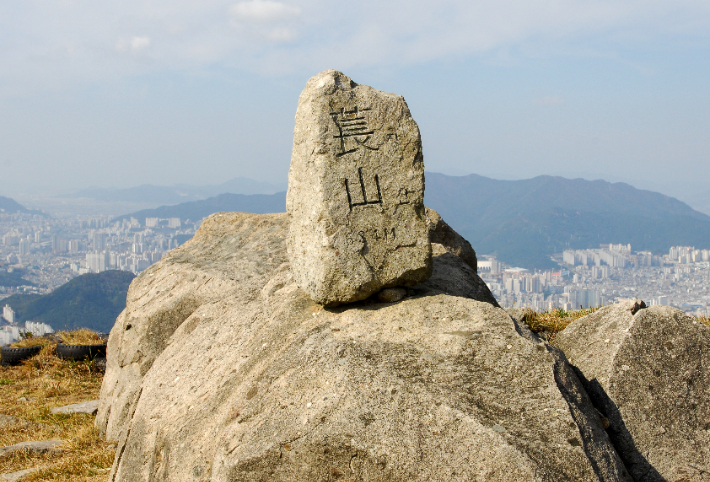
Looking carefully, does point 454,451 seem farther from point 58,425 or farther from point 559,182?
point 559,182

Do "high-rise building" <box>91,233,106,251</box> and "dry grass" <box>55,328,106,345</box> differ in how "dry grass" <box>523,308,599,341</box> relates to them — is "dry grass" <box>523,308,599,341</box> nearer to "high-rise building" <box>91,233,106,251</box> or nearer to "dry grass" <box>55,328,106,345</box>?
"dry grass" <box>55,328,106,345</box>

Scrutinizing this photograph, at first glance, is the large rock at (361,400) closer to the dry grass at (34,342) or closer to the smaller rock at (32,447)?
the smaller rock at (32,447)

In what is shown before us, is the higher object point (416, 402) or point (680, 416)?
point (416, 402)

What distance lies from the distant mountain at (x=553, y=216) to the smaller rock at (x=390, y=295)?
103 meters

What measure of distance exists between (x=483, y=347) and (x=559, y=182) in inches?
7264

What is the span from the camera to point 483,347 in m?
4.59

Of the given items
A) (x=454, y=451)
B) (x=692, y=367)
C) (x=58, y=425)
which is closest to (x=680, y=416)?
(x=692, y=367)

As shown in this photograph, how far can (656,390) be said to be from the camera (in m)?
5.18

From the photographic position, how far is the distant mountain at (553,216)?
408ft

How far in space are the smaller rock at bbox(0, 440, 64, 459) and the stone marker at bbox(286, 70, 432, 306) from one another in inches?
164

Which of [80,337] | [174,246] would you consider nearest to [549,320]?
[80,337]

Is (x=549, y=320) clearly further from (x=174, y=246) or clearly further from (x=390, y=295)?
(x=174, y=246)

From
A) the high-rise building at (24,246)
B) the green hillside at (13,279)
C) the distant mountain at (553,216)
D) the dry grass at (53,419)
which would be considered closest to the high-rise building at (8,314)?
the dry grass at (53,419)

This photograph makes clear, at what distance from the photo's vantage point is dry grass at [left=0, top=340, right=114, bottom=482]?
649 centimetres
